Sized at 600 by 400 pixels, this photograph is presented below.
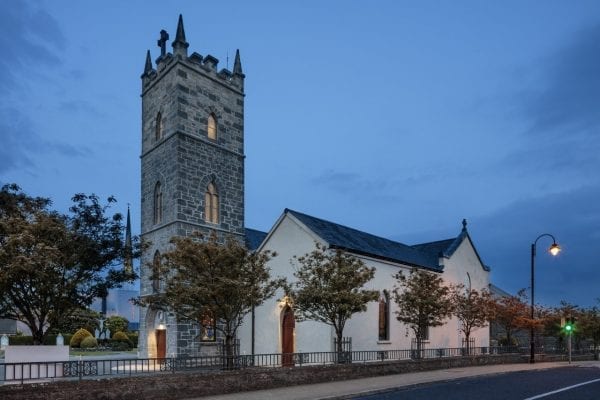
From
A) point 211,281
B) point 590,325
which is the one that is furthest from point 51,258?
point 590,325

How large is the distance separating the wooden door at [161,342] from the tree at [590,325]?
1347 inches

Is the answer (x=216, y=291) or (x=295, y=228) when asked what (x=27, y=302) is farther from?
(x=295, y=228)

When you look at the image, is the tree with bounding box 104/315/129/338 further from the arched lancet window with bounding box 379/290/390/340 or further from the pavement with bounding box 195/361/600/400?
the pavement with bounding box 195/361/600/400

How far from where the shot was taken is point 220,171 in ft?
98.3

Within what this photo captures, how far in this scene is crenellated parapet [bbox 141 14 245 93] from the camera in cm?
2830

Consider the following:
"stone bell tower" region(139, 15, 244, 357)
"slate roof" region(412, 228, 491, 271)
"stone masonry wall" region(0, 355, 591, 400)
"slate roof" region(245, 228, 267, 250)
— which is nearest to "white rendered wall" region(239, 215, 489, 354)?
"stone bell tower" region(139, 15, 244, 357)

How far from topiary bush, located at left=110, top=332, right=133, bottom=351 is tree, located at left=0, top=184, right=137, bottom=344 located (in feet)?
102

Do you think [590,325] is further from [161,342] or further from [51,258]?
[51,258]

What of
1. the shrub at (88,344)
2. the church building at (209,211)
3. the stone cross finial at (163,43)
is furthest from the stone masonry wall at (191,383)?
the shrub at (88,344)

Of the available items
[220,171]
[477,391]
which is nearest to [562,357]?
[477,391]

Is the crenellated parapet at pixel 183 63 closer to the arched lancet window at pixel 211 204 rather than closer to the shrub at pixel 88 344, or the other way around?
the arched lancet window at pixel 211 204

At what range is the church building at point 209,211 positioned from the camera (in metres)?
27.4

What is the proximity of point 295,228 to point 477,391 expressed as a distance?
14528 mm

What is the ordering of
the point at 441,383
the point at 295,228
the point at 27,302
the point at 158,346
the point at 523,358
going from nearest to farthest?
the point at 27,302, the point at 441,383, the point at 158,346, the point at 295,228, the point at 523,358
